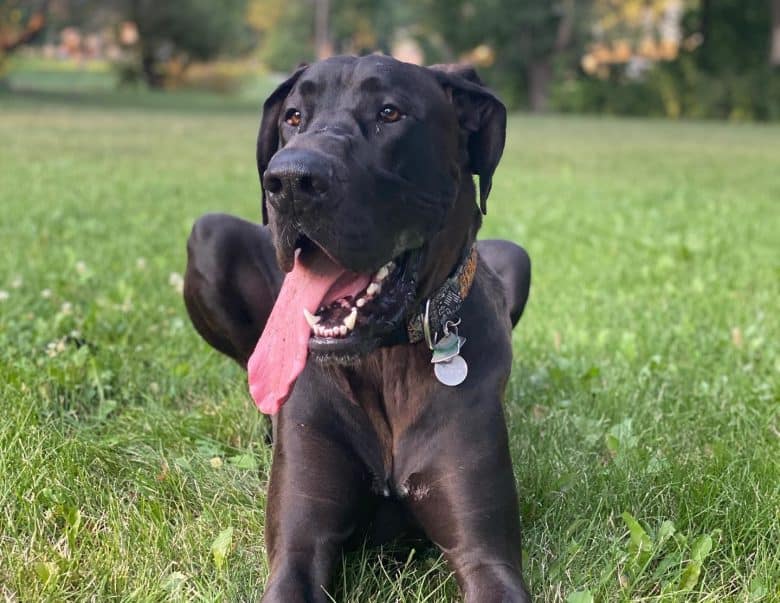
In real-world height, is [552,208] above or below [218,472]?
below

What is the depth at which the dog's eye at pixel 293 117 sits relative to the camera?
8.79 ft

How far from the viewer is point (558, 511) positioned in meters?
2.89

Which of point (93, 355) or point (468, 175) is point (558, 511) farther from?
point (93, 355)

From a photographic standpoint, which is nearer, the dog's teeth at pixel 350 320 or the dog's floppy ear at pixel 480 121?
the dog's teeth at pixel 350 320

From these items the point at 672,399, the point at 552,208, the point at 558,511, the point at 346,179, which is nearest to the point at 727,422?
the point at 672,399

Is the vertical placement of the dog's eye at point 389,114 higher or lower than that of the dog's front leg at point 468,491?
higher

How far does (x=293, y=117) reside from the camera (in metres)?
2.70

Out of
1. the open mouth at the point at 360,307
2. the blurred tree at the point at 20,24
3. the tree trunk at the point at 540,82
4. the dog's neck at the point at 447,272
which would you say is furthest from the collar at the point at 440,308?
the tree trunk at the point at 540,82

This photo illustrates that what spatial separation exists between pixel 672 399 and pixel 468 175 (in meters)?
1.62

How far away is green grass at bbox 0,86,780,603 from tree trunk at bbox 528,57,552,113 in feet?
102

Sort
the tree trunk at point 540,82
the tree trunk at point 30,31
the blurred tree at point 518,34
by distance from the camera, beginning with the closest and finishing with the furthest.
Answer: the tree trunk at point 30,31 → the blurred tree at point 518,34 → the tree trunk at point 540,82

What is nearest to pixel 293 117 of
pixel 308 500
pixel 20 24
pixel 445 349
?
pixel 445 349

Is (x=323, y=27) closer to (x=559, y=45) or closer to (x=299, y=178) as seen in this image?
(x=559, y=45)

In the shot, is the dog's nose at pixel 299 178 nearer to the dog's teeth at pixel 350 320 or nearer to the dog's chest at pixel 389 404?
the dog's teeth at pixel 350 320
